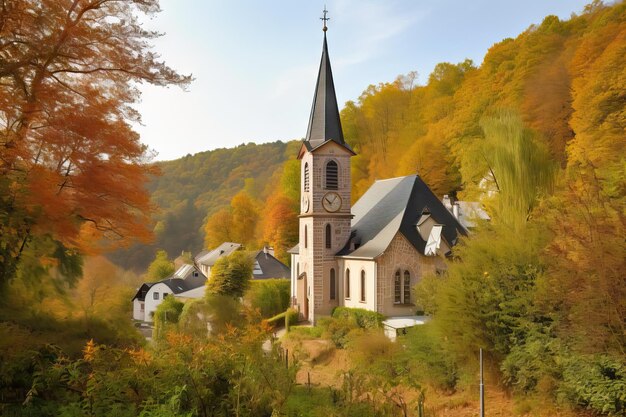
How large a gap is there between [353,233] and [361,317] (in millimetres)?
5692

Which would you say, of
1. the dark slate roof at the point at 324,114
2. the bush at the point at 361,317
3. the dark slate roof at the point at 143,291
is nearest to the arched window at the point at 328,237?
the bush at the point at 361,317

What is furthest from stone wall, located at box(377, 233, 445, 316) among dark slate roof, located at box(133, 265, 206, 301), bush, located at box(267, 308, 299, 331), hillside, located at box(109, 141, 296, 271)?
hillside, located at box(109, 141, 296, 271)

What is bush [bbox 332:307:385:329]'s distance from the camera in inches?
942

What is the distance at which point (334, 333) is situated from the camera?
951 inches

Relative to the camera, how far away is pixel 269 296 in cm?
3300

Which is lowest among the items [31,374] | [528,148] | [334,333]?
[334,333]

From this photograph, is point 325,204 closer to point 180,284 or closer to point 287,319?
point 287,319

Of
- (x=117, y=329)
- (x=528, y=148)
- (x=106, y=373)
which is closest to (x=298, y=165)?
(x=528, y=148)

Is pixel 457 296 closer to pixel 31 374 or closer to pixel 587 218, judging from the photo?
pixel 587 218

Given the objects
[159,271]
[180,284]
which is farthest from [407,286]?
[159,271]

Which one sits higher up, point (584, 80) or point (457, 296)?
point (584, 80)

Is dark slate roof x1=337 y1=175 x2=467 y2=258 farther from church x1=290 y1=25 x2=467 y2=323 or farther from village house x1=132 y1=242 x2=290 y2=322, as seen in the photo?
village house x1=132 y1=242 x2=290 y2=322

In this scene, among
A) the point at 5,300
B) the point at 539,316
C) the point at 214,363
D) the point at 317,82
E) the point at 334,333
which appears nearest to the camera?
the point at 214,363

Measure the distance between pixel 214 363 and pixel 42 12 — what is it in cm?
717
